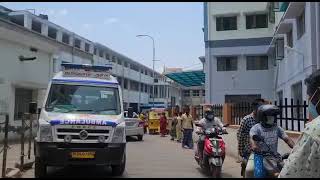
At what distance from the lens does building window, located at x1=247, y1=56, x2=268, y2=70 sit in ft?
124

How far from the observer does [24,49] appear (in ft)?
71.1

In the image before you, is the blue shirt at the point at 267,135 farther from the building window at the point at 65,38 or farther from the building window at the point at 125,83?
the building window at the point at 125,83

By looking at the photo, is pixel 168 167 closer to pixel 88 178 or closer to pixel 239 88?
pixel 88 178

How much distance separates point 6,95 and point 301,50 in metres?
12.3

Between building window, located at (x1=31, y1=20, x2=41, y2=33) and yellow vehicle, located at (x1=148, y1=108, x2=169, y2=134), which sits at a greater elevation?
building window, located at (x1=31, y1=20, x2=41, y2=33)

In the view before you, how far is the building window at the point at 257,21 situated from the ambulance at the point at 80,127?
28.2m

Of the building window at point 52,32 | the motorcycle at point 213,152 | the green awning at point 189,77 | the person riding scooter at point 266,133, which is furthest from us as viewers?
the building window at point 52,32

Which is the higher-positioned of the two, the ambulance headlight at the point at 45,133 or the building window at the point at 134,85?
the building window at the point at 134,85

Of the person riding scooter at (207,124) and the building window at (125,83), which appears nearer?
the person riding scooter at (207,124)

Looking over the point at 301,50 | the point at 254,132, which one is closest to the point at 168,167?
the point at 254,132

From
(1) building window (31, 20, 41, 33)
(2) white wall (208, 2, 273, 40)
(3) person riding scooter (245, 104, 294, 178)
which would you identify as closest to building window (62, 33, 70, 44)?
(1) building window (31, 20, 41, 33)

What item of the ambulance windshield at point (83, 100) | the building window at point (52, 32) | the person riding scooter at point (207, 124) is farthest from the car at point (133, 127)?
the building window at point (52, 32)

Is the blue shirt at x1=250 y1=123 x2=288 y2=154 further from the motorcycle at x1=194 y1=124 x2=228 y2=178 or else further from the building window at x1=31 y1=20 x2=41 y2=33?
the building window at x1=31 y1=20 x2=41 y2=33

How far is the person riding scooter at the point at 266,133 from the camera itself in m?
6.75
